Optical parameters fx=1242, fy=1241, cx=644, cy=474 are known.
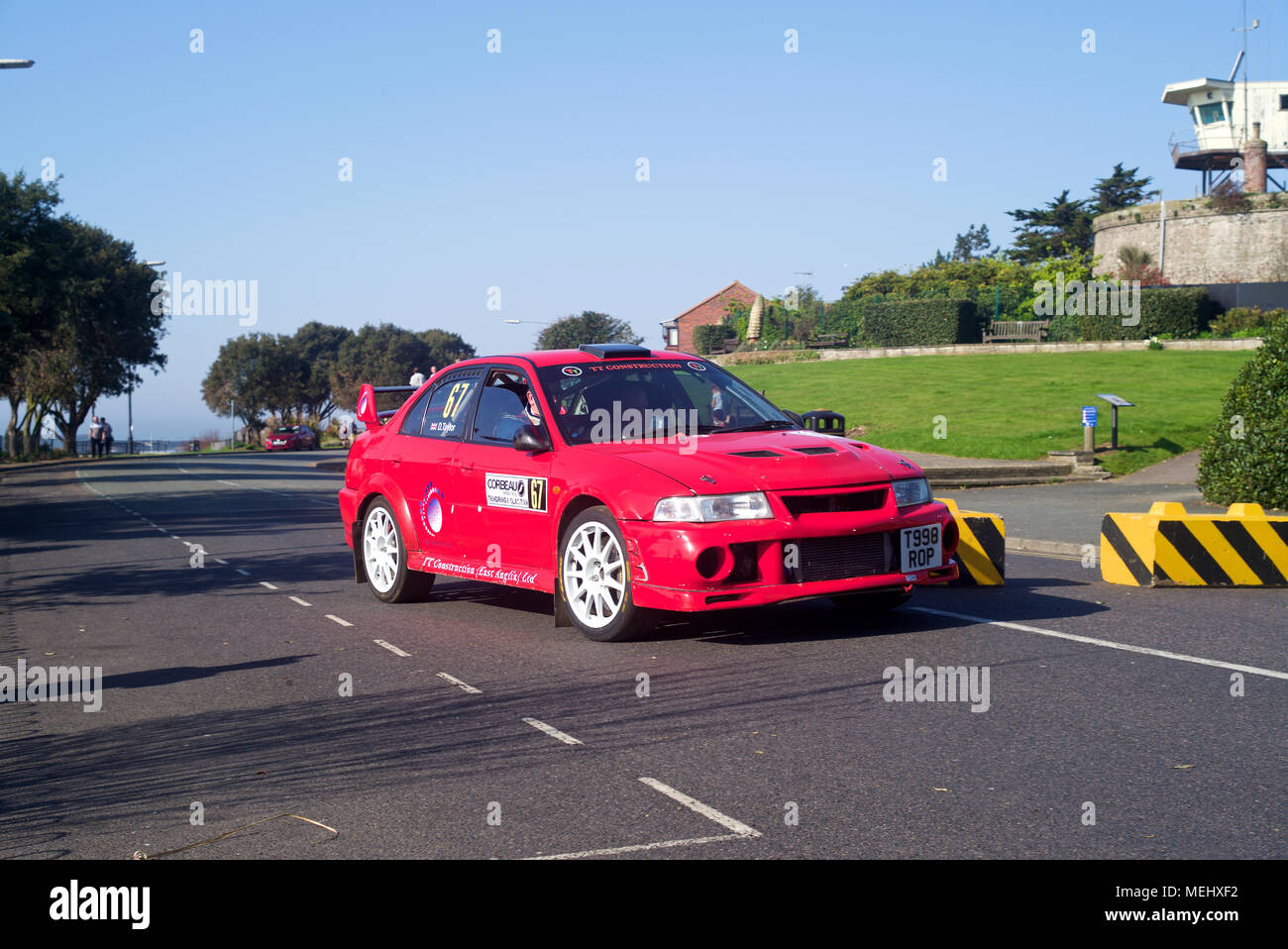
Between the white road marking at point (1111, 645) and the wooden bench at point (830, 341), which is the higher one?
the wooden bench at point (830, 341)

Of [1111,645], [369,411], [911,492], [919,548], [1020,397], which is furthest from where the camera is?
[1020,397]

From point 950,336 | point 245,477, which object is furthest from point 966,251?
point 245,477

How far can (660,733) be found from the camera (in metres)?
5.53

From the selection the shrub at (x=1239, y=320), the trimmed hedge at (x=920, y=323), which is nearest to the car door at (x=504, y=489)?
the shrub at (x=1239, y=320)

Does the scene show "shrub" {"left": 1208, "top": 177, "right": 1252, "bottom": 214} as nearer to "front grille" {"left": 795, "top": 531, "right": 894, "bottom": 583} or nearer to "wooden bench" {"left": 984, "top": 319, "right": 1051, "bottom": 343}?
"wooden bench" {"left": 984, "top": 319, "right": 1051, "bottom": 343}

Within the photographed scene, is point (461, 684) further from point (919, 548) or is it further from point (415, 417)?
point (415, 417)

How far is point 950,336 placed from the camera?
50156 millimetres

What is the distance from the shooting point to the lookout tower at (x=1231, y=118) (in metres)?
72.8

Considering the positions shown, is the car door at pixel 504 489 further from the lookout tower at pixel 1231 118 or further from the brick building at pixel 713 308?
the brick building at pixel 713 308

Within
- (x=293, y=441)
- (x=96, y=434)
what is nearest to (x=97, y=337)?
(x=96, y=434)

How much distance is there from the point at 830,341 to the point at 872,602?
49.1 m

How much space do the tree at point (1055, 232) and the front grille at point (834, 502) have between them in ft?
284
